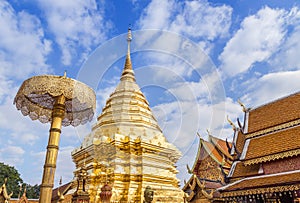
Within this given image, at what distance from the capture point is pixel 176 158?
15.3 metres

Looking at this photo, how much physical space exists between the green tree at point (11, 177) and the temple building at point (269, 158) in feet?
86.5

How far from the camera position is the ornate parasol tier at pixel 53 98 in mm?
4590

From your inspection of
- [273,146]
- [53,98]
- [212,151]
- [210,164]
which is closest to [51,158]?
[53,98]

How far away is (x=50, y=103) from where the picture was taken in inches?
230

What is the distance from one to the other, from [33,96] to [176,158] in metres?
11.1

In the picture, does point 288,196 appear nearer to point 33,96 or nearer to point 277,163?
point 277,163

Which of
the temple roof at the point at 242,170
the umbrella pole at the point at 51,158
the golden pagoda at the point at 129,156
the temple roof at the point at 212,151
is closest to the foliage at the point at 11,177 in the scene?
the golden pagoda at the point at 129,156

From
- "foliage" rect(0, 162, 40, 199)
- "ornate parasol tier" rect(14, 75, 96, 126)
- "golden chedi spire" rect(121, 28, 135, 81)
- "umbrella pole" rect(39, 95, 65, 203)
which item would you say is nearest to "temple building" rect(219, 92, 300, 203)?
"ornate parasol tier" rect(14, 75, 96, 126)

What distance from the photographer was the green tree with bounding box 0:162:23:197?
28.2m

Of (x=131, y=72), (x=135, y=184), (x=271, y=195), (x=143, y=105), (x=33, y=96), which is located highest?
(x=131, y=72)

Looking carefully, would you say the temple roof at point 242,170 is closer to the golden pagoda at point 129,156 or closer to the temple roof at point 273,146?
the temple roof at point 273,146

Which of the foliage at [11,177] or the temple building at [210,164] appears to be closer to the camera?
the temple building at [210,164]

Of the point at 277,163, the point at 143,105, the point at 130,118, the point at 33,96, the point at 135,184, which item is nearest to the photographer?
the point at 33,96

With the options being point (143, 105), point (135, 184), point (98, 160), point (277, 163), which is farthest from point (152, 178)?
point (277, 163)
